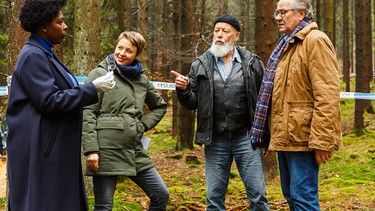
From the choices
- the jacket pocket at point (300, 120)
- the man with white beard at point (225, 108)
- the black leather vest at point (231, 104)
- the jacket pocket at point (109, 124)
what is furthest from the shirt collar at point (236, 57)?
the jacket pocket at point (109, 124)

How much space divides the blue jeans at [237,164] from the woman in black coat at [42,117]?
1.57m

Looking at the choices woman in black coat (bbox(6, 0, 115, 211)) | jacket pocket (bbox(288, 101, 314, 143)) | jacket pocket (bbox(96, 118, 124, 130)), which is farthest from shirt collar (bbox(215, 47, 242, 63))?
woman in black coat (bbox(6, 0, 115, 211))

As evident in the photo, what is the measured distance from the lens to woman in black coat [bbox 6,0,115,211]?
327 centimetres

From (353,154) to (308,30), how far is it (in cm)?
924

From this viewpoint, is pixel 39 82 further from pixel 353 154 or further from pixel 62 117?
pixel 353 154

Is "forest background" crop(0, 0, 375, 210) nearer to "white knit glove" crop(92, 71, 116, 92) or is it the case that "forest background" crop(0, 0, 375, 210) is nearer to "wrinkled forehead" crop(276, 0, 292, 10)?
"white knit glove" crop(92, 71, 116, 92)

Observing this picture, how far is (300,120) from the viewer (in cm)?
385

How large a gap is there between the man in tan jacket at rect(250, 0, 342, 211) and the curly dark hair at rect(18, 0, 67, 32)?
5.96 feet

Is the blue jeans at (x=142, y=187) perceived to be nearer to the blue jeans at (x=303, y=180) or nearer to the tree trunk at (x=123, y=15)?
the blue jeans at (x=303, y=180)

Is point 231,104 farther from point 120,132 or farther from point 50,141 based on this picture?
point 50,141

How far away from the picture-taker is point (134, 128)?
14.3 feet

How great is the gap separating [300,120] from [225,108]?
36.7 inches

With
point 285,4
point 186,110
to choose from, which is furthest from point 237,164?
point 186,110

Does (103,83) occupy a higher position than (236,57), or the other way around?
(236,57)
